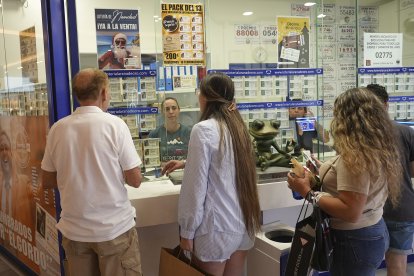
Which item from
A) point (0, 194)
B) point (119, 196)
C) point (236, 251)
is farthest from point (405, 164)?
point (0, 194)

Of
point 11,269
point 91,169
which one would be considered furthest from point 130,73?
point 11,269

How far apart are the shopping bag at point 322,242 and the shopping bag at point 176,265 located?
21.0 inches

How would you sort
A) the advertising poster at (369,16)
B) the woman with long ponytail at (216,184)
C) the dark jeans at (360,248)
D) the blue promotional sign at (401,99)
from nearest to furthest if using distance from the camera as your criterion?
the dark jeans at (360,248) → the woman with long ponytail at (216,184) → the blue promotional sign at (401,99) → the advertising poster at (369,16)

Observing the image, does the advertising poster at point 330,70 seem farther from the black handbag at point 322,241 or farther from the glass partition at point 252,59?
the black handbag at point 322,241

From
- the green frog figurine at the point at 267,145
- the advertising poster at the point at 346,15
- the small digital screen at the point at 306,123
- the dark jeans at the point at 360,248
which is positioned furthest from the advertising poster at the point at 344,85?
the dark jeans at the point at 360,248

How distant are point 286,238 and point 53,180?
1519mm

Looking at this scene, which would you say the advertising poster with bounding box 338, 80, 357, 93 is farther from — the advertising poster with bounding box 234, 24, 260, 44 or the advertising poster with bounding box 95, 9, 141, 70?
the advertising poster with bounding box 95, 9, 141, 70

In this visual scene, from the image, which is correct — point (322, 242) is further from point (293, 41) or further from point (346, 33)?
point (346, 33)

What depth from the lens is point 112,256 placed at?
1862mm

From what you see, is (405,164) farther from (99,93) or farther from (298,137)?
(99,93)

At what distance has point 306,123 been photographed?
3.27 metres

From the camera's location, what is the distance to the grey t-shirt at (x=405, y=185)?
2.39m

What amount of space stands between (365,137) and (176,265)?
3.53 ft

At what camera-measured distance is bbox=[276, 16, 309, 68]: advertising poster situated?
321 centimetres
